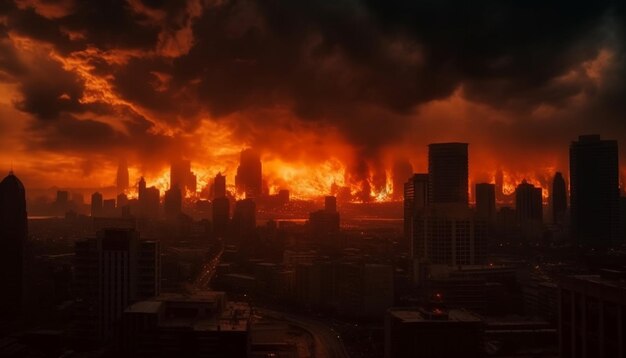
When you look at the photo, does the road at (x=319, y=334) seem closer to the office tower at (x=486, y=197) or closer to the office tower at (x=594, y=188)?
the office tower at (x=594, y=188)

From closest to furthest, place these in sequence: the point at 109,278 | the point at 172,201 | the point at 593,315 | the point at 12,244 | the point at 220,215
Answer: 1. the point at 593,315
2. the point at 109,278
3. the point at 12,244
4. the point at 220,215
5. the point at 172,201

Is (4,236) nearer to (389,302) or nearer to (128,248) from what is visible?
(128,248)

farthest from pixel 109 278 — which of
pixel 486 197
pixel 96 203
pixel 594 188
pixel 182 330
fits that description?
pixel 96 203

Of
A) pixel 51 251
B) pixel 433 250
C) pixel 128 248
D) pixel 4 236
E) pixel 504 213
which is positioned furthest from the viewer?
pixel 504 213

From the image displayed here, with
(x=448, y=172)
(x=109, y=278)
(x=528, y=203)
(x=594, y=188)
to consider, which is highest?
(x=448, y=172)

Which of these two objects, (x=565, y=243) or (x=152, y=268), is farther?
(x=565, y=243)

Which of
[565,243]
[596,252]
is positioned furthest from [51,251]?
[565,243]

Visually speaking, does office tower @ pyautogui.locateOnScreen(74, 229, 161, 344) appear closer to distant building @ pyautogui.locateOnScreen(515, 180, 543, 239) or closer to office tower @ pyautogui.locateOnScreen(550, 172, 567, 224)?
distant building @ pyautogui.locateOnScreen(515, 180, 543, 239)

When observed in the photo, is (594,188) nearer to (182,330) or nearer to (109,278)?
(109,278)
